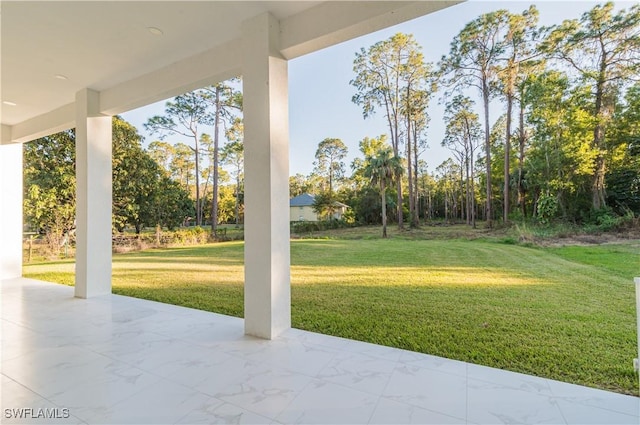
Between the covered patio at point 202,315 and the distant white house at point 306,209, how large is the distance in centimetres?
407

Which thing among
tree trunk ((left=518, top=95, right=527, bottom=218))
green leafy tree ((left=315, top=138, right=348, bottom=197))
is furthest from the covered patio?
green leafy tree ((left=315, top=138, right=348, bottom=197))

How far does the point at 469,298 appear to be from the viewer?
3459mm

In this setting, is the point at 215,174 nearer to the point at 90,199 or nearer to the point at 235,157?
the point at 235,157

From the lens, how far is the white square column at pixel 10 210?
16.4 feet

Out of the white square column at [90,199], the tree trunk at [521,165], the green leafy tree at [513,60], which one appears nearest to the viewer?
the white square column at [90,199]

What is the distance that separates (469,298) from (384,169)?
390 centimetres

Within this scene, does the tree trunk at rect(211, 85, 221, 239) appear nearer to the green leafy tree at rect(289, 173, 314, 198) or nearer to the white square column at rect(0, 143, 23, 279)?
the green leafy tree at rect(289, 173, 314, 198)

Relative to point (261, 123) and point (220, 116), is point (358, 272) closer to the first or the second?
point (261, 123)

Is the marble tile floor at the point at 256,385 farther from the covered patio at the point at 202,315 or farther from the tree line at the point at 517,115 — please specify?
the tree line at the point at 517,115

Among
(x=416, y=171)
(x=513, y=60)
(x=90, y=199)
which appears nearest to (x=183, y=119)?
(x=90, y=199)

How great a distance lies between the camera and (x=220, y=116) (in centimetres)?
1000

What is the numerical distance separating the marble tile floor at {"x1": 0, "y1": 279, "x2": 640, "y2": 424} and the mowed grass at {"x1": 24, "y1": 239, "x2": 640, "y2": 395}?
0.36 m

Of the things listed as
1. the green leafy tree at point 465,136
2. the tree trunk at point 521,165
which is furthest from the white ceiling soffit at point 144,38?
the green leafy tree at point 465,136

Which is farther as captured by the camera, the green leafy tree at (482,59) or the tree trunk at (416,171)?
the tree trunk at (416,171)
